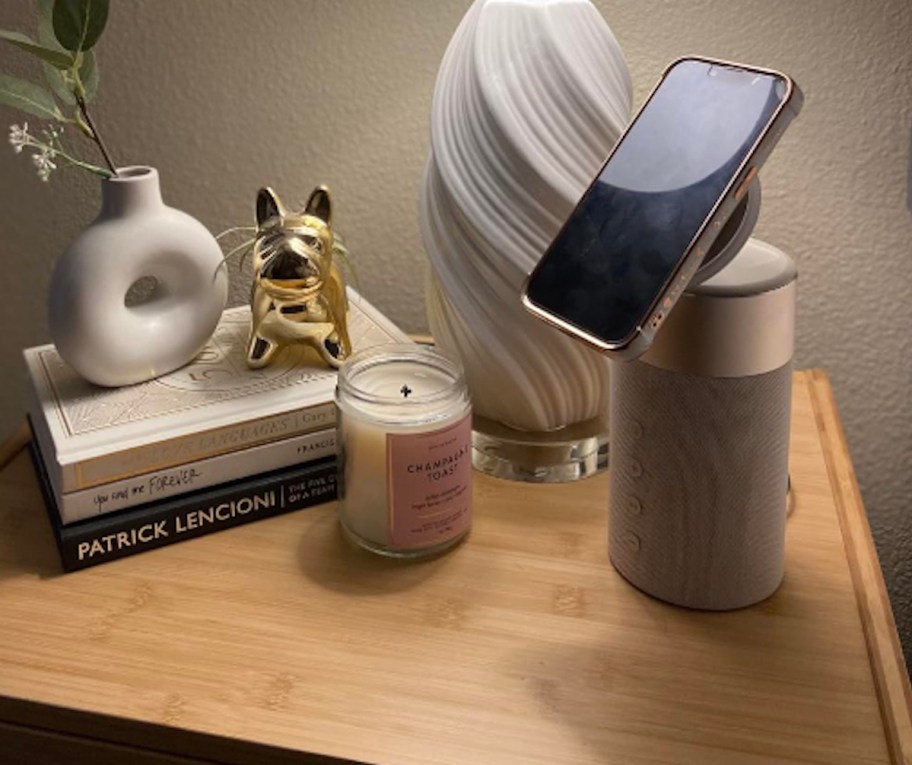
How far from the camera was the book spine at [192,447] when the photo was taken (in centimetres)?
60

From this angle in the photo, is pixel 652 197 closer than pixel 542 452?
Yes

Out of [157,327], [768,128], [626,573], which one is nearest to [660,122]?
[768,128]

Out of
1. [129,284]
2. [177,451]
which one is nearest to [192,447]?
[177,451]

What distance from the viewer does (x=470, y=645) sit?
54 cm

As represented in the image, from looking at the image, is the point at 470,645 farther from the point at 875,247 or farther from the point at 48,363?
the point at 875,247

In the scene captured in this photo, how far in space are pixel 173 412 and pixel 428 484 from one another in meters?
0.16

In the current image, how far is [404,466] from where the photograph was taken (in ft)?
1.93

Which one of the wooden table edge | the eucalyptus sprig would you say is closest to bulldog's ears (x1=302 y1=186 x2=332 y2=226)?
the eucalyptus sprig

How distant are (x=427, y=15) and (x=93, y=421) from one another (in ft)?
1.25

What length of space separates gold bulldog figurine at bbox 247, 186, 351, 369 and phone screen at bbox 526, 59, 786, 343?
199 mm

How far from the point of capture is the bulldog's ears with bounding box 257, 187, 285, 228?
0.68 m

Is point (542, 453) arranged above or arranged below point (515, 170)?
below

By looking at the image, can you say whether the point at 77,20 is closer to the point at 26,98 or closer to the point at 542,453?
the point at 26,98

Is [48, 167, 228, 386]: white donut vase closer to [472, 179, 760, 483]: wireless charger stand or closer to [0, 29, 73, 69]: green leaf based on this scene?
[0, 29, 73, 69]: green leaf
